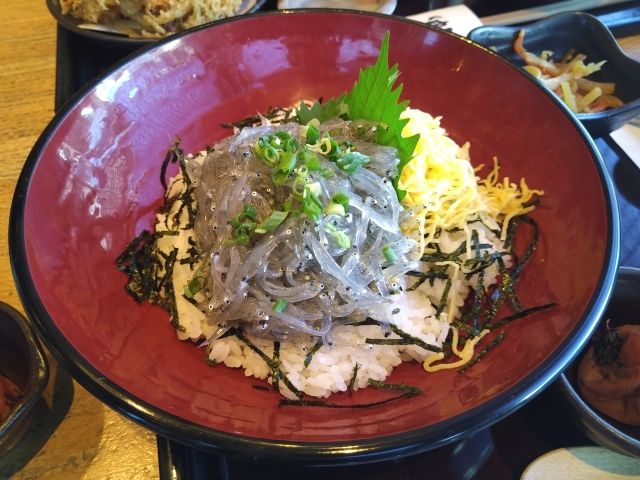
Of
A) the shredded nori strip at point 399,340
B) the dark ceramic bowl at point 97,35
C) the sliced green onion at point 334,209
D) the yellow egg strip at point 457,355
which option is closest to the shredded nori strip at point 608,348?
the yellow egg strip at point 457,355

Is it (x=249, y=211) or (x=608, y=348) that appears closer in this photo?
(x=249, y=211)

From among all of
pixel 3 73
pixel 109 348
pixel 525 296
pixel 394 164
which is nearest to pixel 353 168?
pixel 394 164

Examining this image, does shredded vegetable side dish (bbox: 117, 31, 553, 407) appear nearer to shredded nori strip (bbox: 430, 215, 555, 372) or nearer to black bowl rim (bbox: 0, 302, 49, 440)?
shredded nori strip (bbox: 430, 215, 555, 372)

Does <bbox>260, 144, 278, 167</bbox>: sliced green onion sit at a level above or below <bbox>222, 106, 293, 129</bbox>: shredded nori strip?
above

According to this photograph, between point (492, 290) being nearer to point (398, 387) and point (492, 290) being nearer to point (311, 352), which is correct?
point (398, 387)

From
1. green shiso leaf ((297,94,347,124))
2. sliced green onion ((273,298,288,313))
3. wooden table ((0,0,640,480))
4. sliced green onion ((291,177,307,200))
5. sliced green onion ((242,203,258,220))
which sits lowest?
wooden table ((0,0,640,480))

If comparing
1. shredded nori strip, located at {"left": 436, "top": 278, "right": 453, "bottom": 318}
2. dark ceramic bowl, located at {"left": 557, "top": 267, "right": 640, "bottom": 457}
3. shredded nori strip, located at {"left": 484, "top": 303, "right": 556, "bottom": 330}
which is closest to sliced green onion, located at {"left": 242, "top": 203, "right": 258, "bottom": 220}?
shredded nori strip, located at {"left": 436, "top": 278, "right": 453, "bottom": 318}

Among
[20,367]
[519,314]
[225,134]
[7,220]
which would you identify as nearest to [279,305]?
[519,314]
